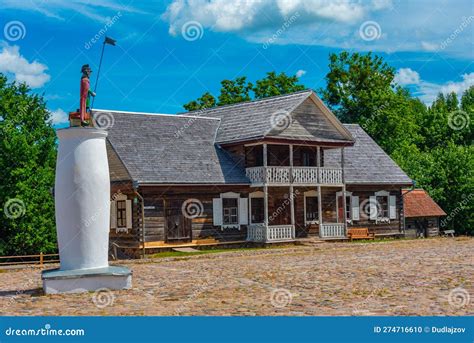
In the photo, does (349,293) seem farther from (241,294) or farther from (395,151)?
(395,151)

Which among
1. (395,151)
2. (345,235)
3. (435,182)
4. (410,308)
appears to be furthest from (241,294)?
(395,151)

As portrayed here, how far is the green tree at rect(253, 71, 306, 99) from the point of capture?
170 feet

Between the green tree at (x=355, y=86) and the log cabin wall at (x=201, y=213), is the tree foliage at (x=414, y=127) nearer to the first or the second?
the green tree at (x=355, y=86)

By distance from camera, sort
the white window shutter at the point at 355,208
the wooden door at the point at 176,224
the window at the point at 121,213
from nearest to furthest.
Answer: the wooden door at the point at 176,224 < the window at the point at 121,213 < the white window shutter at the point at 355,208

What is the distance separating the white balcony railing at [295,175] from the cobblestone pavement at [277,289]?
22.2 feet

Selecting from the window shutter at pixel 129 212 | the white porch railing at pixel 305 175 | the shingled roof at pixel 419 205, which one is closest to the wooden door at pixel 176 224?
the window shutter at pixel 129 212

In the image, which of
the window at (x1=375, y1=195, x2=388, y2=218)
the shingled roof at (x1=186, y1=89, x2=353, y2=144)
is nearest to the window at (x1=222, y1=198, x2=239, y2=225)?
the shingled roof at (x1=186, y1=89, x2=353, y2=144)

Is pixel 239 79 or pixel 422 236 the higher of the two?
pixel 239 79

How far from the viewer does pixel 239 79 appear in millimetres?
52625

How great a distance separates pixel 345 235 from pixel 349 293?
20.0 m

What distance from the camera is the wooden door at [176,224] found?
2925 centimetres

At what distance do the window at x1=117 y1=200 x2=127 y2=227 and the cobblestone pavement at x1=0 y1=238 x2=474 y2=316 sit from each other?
16.2 ft

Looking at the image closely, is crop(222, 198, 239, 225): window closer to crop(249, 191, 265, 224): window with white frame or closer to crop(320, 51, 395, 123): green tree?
crop(249, 191, 265, 224): window with white frame

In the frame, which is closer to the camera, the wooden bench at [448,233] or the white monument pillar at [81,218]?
the white monument pillar at [81,218]
